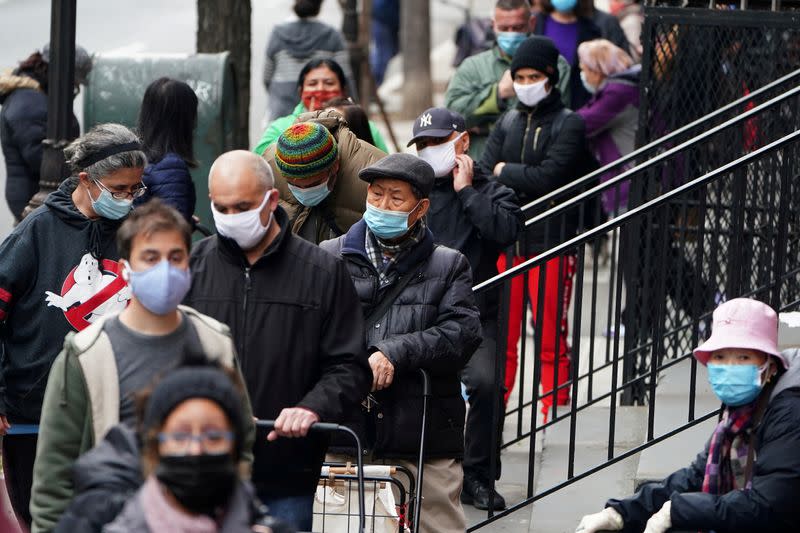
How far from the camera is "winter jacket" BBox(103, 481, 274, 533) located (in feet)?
12.1

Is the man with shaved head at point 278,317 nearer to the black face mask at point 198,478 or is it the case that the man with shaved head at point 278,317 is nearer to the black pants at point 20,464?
the black pants at point 20,464

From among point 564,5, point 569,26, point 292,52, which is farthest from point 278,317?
point 292,52

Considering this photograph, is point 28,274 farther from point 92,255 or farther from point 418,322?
point 418,322

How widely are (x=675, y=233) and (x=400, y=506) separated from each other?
420 cm

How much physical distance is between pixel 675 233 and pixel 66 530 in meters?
6.17

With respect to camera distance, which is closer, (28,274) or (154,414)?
(154,414)

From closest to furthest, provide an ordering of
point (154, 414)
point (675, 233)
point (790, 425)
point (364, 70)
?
point (154, 414)
point (790, 425)
point (675, 233)
point (364, 70)

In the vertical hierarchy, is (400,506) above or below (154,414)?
below

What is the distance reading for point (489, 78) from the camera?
411 inches

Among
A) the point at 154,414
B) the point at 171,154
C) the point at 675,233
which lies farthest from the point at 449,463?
the point at 675,233

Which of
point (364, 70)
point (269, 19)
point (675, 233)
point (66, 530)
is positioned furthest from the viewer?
point (269, 19)

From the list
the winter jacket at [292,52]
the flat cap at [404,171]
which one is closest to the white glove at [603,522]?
the flat cap at [404,171]

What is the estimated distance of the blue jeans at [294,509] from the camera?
5293 millimetres

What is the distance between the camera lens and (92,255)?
5902 millimetres
